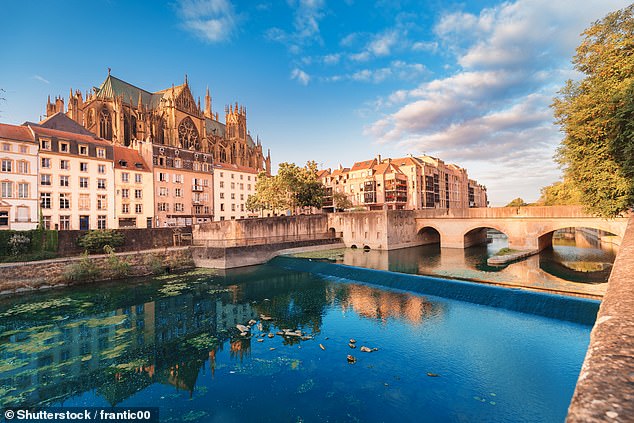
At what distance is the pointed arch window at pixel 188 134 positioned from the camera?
6919 centimetres

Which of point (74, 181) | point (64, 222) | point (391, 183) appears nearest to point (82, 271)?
point (64, 222)

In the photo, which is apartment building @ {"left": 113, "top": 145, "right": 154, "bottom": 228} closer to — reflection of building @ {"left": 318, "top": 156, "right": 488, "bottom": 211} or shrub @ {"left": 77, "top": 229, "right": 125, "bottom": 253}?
shrub @ {"left": 77, "top": 229, "right": 125, "bottom": 253}

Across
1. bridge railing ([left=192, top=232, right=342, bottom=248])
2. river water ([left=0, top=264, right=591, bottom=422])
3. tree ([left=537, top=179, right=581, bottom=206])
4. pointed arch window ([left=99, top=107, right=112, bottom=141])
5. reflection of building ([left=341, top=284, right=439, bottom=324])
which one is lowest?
river water ([left=0, top=264, right=591, bottom=422])

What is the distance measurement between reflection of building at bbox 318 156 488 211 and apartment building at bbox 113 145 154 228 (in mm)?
37113

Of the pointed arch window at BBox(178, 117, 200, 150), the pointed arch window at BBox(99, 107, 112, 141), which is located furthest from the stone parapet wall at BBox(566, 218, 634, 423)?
the pointed arch window at BBox(178, 117, 200, 150)

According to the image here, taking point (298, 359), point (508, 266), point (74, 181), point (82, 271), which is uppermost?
point (74, 181)

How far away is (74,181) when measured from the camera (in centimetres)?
3928

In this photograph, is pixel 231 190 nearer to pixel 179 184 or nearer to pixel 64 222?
pixel 179 184

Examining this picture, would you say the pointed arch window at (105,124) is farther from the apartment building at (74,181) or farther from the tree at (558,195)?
the tree at (558,195)

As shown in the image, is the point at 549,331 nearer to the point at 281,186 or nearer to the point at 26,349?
the point at 26,349

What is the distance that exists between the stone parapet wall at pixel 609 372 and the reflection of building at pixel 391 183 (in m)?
64.4

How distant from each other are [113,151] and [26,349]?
3735 cm

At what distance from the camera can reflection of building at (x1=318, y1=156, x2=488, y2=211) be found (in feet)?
249

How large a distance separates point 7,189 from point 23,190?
1.37 meters
